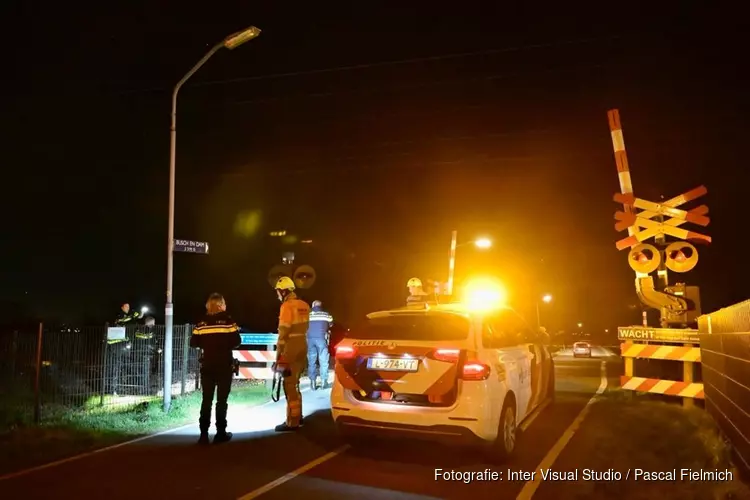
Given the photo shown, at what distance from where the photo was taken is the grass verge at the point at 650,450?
569cm

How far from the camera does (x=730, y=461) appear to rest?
6.58 meters

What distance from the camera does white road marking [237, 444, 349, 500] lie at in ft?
19.1

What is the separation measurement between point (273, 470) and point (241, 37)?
22.2ft

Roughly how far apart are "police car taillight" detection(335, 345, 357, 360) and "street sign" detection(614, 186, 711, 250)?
22.1ft

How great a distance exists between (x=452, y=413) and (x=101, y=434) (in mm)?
5193

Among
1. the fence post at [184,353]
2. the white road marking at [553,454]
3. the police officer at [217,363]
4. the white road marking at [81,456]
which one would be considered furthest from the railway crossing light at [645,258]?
the fence post at [184,353]

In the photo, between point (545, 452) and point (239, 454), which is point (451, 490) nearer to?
point (545, 452)

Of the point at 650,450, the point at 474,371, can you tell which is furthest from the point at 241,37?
the point at 650,450

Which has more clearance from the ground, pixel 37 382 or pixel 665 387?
pixel 37 382

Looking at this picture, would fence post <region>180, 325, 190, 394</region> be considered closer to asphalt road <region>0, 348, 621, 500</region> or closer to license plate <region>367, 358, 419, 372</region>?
asphalt road <region>0, 348, 621, 500</region>

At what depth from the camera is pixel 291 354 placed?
8922 millimetres

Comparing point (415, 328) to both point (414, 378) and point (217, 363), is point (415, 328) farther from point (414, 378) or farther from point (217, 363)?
point (217, 363)

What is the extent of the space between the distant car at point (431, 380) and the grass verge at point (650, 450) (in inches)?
39.7

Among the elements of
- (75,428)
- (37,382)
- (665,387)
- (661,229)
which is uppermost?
(661,229)
